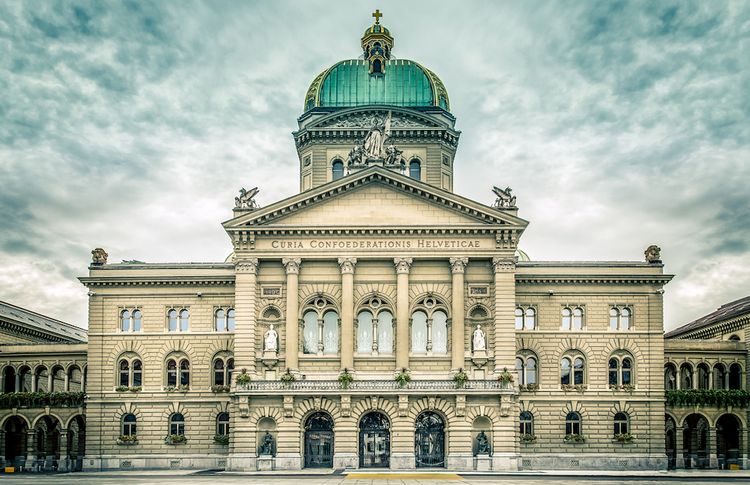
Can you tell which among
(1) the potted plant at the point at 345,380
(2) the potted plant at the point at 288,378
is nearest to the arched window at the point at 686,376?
(1) the potted plant at the point at 345,380

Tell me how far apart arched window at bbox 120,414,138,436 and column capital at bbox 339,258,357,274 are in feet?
68.8

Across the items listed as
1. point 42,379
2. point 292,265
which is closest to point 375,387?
point 292,265

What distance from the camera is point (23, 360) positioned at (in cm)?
7650

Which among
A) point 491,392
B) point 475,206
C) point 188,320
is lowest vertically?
point 491,392

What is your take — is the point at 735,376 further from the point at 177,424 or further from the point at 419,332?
the point at 177,424

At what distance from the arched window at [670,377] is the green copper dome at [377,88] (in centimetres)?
3048

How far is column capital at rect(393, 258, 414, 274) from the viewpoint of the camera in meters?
67.1

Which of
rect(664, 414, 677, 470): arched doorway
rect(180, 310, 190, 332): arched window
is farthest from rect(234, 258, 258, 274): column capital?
rect(664, 414, 677, 470): arched doorway

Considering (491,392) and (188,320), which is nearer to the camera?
(491,392)

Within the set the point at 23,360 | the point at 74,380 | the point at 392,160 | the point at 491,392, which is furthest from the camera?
the point at 74,380

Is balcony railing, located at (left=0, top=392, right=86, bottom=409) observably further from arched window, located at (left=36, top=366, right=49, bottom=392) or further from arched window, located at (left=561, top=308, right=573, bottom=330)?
arched window, located at (left=561, top=308, right=573, bottom=330)

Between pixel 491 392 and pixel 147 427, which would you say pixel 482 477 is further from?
pixel 147 427

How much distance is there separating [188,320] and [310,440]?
585 inches

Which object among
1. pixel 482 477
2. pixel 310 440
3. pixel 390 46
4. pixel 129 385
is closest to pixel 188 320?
pixel 129 385
